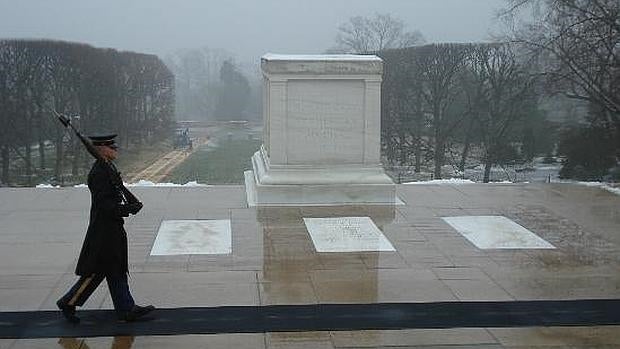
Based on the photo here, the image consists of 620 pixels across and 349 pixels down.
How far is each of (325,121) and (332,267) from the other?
370cm

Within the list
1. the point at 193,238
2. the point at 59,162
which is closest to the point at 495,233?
the point at 193,238

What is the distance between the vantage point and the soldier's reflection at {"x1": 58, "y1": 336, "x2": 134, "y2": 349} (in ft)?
16.7

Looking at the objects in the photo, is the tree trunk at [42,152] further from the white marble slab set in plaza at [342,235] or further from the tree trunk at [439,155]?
the white marble slab set in plaza at [342,235]

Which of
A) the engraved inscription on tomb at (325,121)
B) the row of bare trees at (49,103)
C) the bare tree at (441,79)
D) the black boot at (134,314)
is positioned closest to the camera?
the black boot at (134,314)

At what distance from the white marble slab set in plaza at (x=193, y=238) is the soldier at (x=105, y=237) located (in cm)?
222

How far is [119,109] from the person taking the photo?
3316 centimetres

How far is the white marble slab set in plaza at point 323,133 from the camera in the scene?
10.2m

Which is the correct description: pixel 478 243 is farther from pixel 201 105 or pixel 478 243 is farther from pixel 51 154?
pixel 201 105

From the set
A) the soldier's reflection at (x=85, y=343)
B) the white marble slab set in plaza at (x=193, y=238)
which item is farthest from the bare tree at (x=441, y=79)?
the soldier's reflection at (x=85, y=343)

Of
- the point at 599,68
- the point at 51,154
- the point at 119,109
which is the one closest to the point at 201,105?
the point at 119,109

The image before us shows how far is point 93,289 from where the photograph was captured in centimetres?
545

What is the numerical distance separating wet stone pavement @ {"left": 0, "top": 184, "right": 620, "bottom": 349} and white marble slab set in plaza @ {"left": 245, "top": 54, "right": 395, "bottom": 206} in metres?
0.34

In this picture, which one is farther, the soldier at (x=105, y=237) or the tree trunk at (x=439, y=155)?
the tree trunk at (x=439, y=155)

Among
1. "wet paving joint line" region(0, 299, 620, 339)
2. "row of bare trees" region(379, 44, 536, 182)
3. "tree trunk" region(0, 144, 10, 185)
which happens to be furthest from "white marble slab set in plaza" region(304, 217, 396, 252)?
"row of bare trees" region(379, 44, 536, 182)
